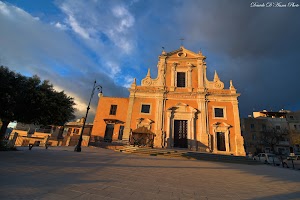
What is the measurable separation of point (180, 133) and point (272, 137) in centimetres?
2708

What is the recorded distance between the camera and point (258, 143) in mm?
37094

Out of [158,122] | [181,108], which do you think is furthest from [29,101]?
[181,108]

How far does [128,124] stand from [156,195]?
17477mm

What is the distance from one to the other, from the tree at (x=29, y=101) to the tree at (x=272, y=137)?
40447 mm

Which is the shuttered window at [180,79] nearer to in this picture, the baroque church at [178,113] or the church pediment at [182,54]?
the baroque church at [178,113]

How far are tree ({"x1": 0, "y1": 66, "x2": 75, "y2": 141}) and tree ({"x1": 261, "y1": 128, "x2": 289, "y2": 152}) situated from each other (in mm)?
40447

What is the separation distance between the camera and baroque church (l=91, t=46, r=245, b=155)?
63.9 ft

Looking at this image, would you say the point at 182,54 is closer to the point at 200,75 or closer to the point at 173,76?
the point at 173,76

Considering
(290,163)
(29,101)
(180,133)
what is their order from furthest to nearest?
(180,133) < (290,163) < (29,101)

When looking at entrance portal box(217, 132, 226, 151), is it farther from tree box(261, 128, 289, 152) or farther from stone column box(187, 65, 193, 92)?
tree box(261, 128, 289, 152)

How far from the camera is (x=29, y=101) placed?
31.7ft

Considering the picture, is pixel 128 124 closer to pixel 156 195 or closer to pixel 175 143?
pixel 175 143

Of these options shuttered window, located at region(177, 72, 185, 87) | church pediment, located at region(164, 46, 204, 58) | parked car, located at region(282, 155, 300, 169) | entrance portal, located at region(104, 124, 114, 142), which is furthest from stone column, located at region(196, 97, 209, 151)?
entrance portal, located at region(104, 124, 114, 142)

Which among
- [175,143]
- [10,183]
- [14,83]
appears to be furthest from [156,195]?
[175,143]
